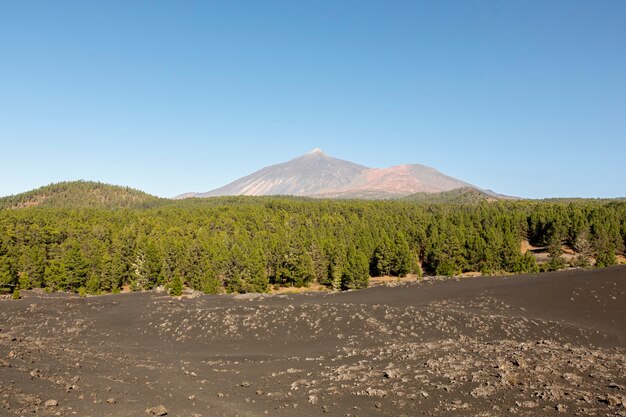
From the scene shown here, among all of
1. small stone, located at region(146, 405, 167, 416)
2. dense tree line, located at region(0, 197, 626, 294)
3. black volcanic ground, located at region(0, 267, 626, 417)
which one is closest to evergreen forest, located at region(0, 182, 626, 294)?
dense tree line, located at region(0, 197, 626, 294)

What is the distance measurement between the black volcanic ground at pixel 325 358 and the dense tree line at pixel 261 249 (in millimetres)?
22556

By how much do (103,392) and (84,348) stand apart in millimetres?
13243

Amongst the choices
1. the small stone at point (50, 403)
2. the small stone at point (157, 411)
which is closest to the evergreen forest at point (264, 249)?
the small stone at point (50, 403)

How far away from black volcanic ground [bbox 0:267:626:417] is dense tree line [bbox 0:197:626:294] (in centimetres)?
2256

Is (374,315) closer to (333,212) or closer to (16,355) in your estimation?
(16,355)

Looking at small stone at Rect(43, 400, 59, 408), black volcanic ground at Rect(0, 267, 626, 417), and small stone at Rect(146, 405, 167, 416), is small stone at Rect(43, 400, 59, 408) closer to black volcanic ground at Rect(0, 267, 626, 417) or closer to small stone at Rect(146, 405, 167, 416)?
black volcanic ground at Rect(0, 267, 626, 417)

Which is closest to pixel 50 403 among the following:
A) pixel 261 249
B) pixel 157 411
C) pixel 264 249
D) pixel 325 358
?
pixel 157 411

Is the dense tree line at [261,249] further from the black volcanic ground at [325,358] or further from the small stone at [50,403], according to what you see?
the small stone at [50,403]

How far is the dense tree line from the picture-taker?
6950 centimetres

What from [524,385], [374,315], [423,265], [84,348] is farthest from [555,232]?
[84,348]

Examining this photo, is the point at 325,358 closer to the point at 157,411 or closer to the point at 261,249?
the point at 157,411

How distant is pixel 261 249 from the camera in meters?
78.6

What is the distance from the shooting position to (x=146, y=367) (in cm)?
2238

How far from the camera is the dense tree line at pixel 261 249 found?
69.5 meters
